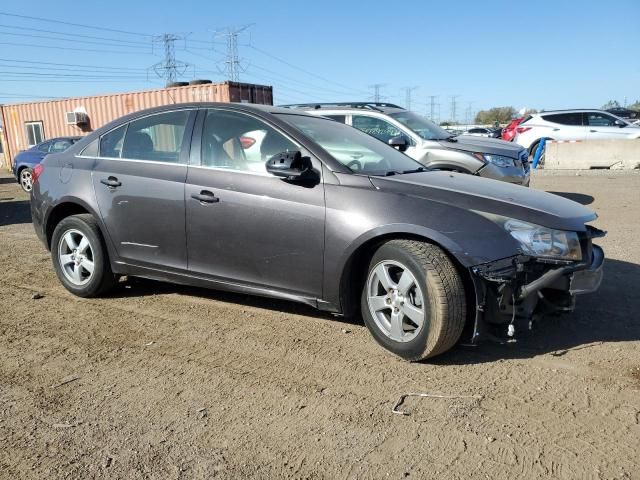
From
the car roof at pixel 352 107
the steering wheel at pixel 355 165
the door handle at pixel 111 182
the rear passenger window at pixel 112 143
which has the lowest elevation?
the door handle at pixel 111 182

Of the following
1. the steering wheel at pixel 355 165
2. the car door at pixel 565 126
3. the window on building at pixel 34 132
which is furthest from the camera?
the window on building at pixel 34 132

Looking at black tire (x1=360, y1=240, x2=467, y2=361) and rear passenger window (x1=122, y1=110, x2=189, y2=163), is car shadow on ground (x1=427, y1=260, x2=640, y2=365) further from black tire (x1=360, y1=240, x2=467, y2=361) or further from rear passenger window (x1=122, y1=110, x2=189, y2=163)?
rear passenger window (x1=122, y1=110, x2=189, y2=163)

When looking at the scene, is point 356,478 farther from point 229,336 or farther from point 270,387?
point 229,336

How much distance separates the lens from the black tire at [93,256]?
15.3ft

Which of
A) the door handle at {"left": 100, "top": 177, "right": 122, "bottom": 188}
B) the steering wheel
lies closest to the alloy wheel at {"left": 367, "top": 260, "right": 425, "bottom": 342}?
the steering wheel

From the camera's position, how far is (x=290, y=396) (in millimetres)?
3062

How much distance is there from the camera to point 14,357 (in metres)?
3.64

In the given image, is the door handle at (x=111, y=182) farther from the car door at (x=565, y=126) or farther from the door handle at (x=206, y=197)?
the car door at (x=565, y=126)

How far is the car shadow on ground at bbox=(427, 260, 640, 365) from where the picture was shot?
11.6ft

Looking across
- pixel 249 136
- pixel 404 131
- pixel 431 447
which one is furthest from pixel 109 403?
pixel 404 131

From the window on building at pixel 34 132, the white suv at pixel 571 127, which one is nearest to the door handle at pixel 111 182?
the white suv at pixel 571 127

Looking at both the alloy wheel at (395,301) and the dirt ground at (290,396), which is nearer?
the dirt ground at (290,396)

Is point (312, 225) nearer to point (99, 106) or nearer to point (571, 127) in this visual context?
point (571, 127)

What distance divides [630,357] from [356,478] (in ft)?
6.97
